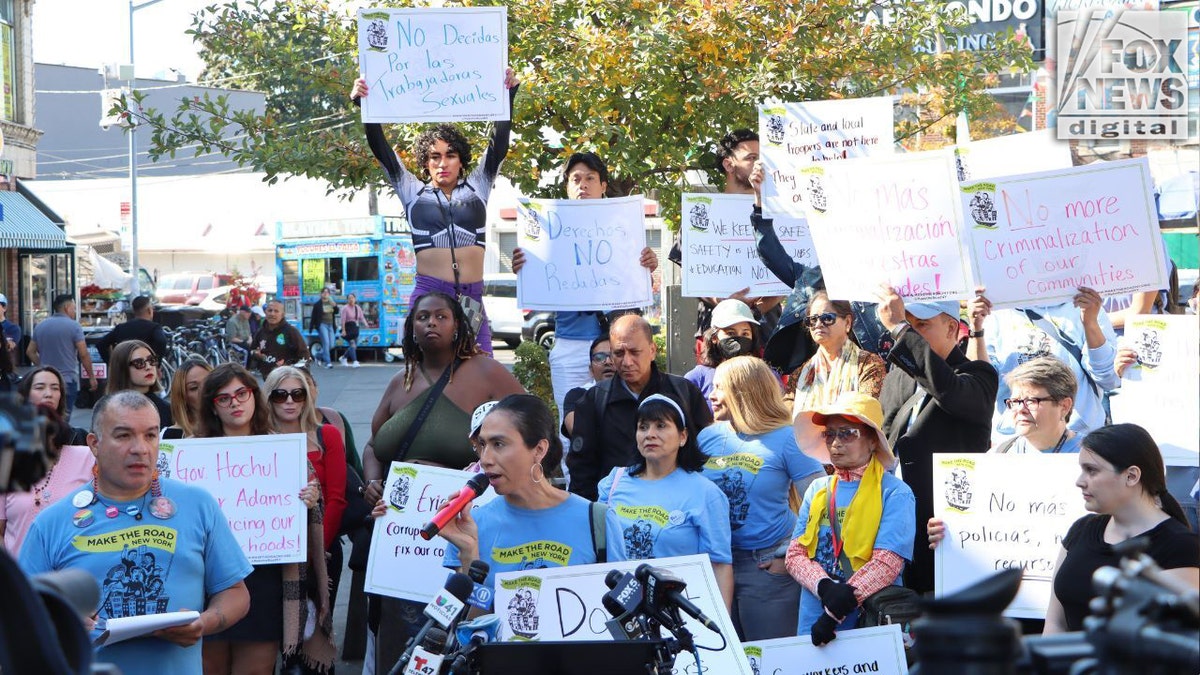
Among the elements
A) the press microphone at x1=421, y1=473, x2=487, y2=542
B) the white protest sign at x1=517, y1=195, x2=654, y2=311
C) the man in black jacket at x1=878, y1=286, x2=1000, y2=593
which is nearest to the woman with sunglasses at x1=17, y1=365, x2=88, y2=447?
the white protest sign at x1=517, y1=195, x2=654, y2=311

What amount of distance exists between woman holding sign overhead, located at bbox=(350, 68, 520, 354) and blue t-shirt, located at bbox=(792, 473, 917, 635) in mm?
3024

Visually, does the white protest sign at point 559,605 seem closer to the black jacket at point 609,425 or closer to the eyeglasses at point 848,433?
the eyeglasses at point 848,433

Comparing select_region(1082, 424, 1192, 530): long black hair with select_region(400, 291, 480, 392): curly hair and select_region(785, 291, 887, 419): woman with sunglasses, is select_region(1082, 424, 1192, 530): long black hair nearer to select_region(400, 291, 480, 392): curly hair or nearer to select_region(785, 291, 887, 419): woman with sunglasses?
select_region(785, 291, 887, 419): woman with sunglasses

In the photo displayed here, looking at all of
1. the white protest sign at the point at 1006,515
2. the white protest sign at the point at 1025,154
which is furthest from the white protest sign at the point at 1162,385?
the white protest sign at the point at 1025,154

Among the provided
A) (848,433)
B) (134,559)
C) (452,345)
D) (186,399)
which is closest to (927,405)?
(848,433)

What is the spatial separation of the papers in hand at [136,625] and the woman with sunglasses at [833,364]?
3034 mm

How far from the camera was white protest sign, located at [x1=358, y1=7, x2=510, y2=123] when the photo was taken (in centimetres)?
804

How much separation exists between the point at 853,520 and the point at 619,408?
142 cm

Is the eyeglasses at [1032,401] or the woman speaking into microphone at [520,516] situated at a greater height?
the eyeglasses at [1032,401]

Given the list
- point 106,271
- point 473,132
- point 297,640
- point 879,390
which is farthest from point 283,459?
point 106,271

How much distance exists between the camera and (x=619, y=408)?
611 cm

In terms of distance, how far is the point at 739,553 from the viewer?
18.6 ft

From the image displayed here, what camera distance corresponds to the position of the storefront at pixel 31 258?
28312 millimetres

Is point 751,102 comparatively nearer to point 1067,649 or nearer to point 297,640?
point 297,640
